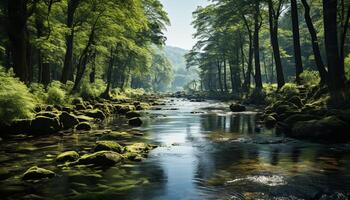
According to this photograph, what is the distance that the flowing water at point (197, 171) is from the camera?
9.12 m

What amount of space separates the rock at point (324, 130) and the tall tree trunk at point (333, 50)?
385 cm

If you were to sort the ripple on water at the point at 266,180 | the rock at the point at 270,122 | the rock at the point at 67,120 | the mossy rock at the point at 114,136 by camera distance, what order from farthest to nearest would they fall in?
the rock at the point at 270,122
the rock at the point at 67,120
the mossy rock at the point at 114,136
the ripple on water at the point at 266,180

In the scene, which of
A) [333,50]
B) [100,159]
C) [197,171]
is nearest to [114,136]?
[100,159]

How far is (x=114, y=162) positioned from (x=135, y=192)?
3169 millimetres

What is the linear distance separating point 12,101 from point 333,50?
1595 cm

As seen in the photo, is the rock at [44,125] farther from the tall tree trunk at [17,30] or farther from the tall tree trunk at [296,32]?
the tall tree trunk at [296,32]

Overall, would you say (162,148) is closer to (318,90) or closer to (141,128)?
(141,128)

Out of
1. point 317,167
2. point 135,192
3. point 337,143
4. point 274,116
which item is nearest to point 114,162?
point 135,192

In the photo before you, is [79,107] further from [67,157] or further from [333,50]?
[333,50]

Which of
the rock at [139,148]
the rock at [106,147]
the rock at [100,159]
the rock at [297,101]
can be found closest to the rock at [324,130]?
the rock at [139,148]

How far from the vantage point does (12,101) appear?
651 inches

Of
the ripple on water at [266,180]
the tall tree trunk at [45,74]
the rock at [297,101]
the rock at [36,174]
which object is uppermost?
the tall tree trunk at [45,74]

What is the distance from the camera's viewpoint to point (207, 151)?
14688mm

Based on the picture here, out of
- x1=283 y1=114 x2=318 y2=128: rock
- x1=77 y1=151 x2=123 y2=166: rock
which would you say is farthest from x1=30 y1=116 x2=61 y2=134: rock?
x1=283 y1=114 x2=318 y2=128: rock
